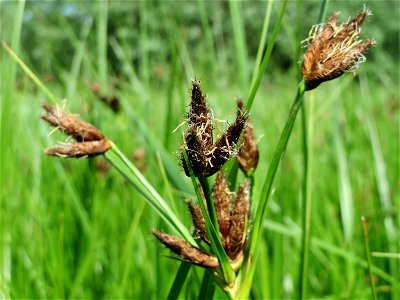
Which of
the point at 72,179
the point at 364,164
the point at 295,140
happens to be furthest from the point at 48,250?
the point at 295,140

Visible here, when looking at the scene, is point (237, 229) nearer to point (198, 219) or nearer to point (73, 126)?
point (198, 219)

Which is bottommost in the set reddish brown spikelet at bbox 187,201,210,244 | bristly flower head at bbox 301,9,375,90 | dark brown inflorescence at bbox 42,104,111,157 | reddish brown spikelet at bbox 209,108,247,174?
reddish brown spikelet at bbox 187,201,210,244

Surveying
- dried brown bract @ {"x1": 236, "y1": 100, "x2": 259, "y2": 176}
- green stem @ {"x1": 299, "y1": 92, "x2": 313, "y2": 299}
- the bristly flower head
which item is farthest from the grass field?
the bristly flower head

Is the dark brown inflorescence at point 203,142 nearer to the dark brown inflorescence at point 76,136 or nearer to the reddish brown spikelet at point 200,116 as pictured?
the reddish brown spikelet at point 200,116

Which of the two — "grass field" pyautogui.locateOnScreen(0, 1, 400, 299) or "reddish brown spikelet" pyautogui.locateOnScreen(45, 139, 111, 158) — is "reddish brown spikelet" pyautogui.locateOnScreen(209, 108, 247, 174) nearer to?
"reddish brown spikelet" pyautogui.locateOnScreen(45, 139, 111, 158)

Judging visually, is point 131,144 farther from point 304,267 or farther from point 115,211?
point 304,267

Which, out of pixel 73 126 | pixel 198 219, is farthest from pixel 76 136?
pixel 198 219
